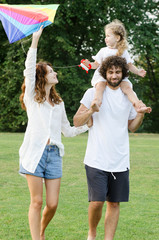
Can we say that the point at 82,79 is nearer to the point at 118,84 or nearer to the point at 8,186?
the point at 8,186

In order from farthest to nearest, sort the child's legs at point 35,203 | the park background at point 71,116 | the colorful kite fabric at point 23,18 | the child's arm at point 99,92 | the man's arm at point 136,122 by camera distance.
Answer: the park background at point 71,116 < the colorful kite fabric at point 23,18 < the man's arm at point 136,122 < the child's legs at point 35,203 < the child's arm at point 99,92

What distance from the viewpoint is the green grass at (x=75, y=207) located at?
5172 millimetres

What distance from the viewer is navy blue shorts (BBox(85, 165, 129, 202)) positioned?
157 inches

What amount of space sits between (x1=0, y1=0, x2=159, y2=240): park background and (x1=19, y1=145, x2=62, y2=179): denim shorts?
1168 mm

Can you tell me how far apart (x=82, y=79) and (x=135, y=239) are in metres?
20.6

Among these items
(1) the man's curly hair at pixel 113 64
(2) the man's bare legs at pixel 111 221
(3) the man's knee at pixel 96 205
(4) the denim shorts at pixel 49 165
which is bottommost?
(2) the man's bare legs at pixel 111 221

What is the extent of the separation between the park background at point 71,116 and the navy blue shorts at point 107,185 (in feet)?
3.87

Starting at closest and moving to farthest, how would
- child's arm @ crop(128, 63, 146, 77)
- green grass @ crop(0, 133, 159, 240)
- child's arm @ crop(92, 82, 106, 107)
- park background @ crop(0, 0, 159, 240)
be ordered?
child's arm @ crop(92, 82, 106, 107)
child's arm @ crop(128, 63, 146, 77)
green grass @ crop(0, 133, 159, 240)
park background @ crop(0, 0, 159, 240)

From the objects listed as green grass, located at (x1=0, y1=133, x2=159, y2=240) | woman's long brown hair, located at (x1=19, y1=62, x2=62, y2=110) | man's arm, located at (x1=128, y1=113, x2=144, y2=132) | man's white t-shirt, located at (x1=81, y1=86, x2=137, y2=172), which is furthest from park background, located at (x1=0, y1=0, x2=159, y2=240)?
woman's long brown hair, located at (x1=19, y1=62, x2=62, y2=110)

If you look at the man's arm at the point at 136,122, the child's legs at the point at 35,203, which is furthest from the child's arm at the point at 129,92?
the child's legs at the point at 35,203

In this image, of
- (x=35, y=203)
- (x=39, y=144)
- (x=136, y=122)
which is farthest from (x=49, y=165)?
(x=136, y=122)

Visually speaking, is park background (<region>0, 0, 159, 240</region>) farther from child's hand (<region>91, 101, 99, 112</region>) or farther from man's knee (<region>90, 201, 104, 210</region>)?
child's hand (<region>91, 101, 99, 112</region>)

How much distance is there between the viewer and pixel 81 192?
7516 mm

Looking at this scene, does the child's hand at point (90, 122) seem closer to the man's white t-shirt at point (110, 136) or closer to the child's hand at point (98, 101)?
the man's white t-shirt at point (110, 136)
